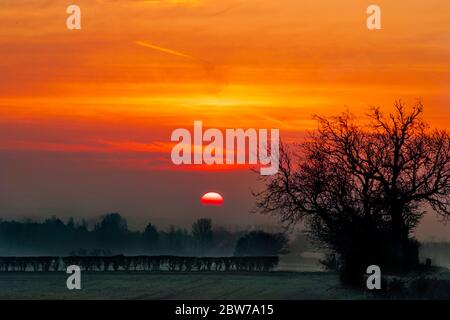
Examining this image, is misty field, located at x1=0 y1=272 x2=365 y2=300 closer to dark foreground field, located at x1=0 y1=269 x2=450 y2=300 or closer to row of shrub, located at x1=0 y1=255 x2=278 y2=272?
dark foreground field, located at x1=0 y1=269 x2=450 y2=300

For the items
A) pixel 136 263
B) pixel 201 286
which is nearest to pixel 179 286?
pixel 201 286

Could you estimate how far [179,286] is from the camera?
225ft

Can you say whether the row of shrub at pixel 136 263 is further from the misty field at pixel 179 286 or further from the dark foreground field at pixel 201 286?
the misty field at pixel 179 286

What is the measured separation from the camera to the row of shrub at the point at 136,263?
8700 centimetres

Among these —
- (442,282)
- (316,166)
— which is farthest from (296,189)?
(442,282)

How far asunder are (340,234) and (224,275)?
20.0 metres

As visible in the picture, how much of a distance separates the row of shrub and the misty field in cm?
363

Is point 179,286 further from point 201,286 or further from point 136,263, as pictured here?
point 136,263

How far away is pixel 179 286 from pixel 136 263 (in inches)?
770

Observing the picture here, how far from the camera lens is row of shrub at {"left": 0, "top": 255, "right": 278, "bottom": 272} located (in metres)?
87.0

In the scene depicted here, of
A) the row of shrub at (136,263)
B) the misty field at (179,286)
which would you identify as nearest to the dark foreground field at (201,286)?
the misty field at (179,286)

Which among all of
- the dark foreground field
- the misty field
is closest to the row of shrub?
the dark foreground field
